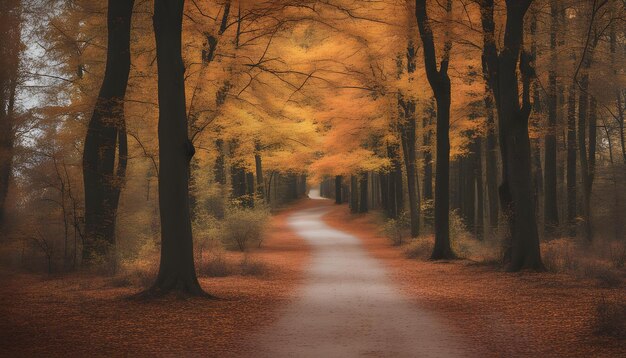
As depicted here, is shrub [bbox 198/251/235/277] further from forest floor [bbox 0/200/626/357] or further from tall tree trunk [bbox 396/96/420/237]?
tall tree trunk [bbox 396/96/420/237]

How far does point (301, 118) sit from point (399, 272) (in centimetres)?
1328

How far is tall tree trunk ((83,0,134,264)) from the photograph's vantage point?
14.8 meters

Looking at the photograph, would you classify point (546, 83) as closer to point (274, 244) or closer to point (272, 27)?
point (272, 27)

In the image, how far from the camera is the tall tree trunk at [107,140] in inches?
584

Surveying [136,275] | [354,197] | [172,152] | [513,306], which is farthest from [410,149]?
[354,197]

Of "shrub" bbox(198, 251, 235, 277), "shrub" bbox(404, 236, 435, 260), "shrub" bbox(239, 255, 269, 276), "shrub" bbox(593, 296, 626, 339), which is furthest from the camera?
"shrub" bbox(404, 236, 435, 260)

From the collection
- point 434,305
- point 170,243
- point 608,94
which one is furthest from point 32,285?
point 608,94

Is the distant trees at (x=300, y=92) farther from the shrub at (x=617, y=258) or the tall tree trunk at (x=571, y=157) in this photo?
the shrub at (x=617, y=258)

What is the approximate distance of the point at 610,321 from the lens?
7.42m

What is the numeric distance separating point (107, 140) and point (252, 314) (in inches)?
316

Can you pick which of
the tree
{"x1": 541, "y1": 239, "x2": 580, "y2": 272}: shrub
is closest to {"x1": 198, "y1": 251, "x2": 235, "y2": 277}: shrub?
{"x1": 541, "y1": 239, "x2": 580, "y2": 272}: shrub

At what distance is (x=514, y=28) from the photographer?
1372 cm

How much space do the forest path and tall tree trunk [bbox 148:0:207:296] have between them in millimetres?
2119

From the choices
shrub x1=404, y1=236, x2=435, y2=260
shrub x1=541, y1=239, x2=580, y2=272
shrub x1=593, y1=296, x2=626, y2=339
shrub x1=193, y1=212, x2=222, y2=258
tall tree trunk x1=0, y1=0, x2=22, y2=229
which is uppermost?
tall tree trunk x1=0, y1=0, x2=22, y2=229
